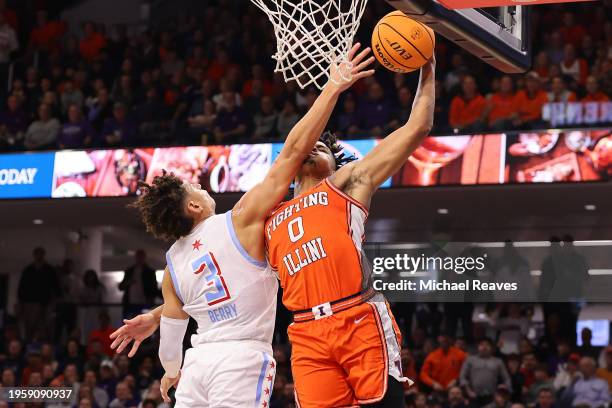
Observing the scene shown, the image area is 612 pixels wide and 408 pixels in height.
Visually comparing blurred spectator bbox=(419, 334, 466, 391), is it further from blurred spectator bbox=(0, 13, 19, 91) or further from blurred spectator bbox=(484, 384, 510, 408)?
blurred spectator bbox=(0, 13, 19, 91)

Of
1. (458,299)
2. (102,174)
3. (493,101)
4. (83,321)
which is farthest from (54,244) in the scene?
(458,299)

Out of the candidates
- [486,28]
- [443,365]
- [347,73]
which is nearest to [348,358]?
[347,73]

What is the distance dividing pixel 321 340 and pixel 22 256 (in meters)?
14.8

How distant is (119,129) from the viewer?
1436 centimetres

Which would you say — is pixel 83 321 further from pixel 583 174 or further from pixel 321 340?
pixel 321 340

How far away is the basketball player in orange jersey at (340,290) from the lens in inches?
182

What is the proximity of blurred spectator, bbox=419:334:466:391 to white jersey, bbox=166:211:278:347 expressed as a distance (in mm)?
7110

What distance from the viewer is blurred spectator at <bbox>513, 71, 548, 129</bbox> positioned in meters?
12.1

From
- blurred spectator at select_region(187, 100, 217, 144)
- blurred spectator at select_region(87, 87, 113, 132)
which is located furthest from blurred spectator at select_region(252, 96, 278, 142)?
blurred spectator at select_region(87, 87, 113, 132)

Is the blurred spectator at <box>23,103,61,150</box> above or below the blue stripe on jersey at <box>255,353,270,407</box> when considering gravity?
above

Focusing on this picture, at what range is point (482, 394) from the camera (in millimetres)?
11398

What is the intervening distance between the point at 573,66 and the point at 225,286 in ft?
30.8

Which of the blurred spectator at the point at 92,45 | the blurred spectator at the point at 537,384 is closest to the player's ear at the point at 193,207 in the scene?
the blurred spectator at the point at 537,384

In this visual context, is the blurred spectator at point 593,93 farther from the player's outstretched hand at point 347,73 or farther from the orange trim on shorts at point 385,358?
the orange trim on shorts at point 385,358
